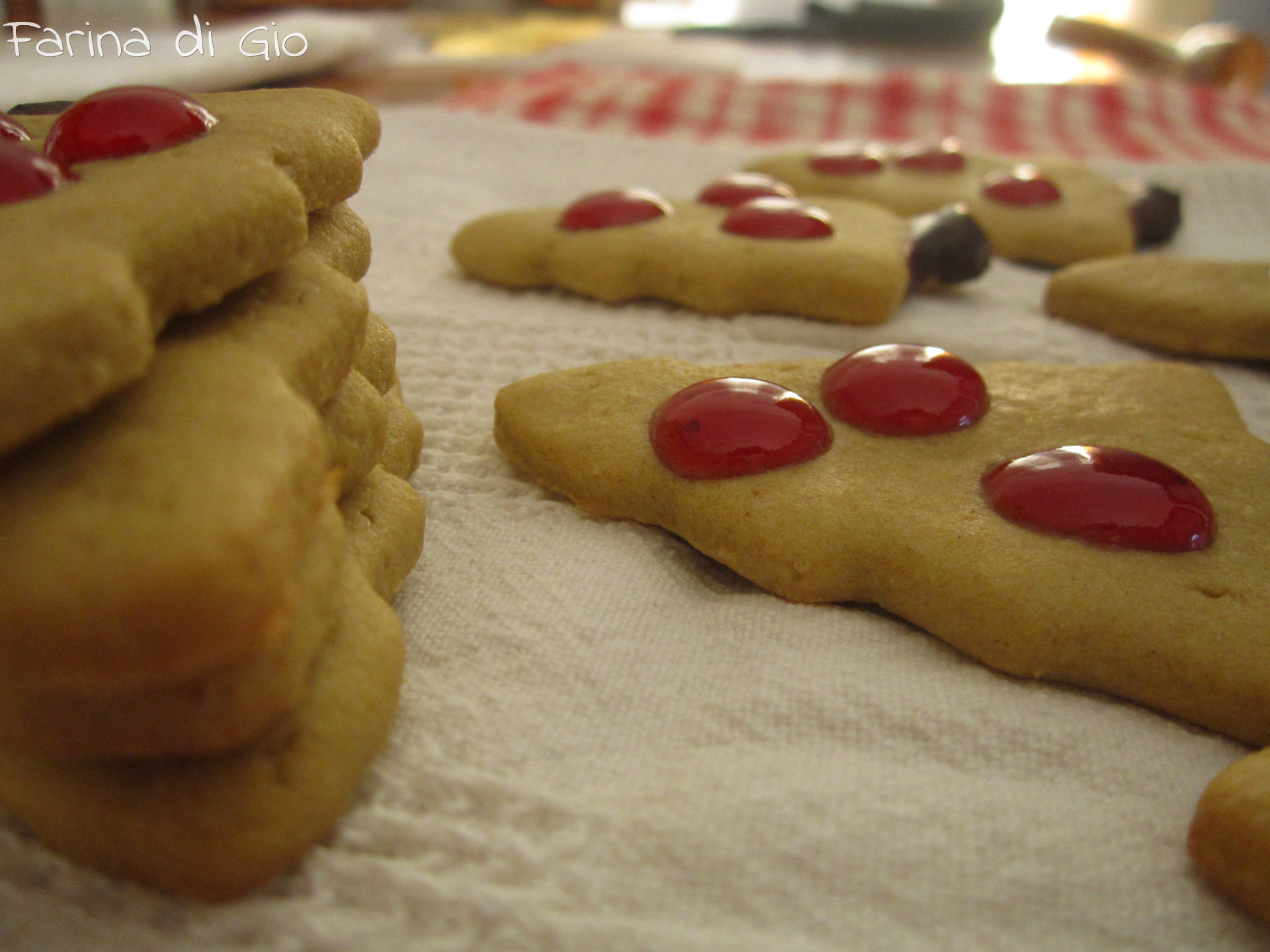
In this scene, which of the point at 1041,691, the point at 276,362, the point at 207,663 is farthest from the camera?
the point at 1041,691

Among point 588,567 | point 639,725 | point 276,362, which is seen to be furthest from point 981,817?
point 276,362

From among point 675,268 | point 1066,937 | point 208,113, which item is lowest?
point 1066,937

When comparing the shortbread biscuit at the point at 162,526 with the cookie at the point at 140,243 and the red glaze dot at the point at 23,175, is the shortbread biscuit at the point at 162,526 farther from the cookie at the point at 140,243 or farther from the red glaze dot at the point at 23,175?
the red glaze dot at the point at 23,175

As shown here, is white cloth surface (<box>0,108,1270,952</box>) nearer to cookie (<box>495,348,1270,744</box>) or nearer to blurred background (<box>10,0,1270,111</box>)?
cookie (<box>495,348,1270,744</box>)

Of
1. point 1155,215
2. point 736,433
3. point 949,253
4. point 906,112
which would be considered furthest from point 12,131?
point 906,112

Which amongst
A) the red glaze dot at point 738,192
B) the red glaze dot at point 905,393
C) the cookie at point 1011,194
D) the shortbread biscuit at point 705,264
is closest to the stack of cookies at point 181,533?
the red glaze dot at point 905,393

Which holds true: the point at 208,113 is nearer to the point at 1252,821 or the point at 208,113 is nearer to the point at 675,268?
the point at 675,268
